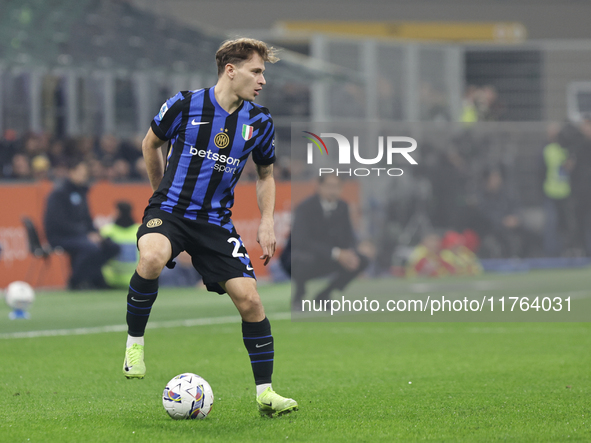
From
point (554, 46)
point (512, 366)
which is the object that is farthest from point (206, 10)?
point (512, 366)

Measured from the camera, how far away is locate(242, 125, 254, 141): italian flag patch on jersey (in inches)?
208

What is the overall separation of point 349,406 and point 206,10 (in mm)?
22848

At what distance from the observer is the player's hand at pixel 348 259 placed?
38.4ft

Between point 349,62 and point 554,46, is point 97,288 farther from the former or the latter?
point 554,46

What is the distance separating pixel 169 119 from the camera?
5289mm

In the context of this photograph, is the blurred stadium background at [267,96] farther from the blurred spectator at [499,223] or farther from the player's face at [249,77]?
the player's face at [249,77]

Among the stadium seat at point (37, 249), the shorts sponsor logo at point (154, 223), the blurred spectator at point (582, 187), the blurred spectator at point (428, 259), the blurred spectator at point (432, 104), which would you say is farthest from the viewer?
the blurred spectator at point (432, 104)

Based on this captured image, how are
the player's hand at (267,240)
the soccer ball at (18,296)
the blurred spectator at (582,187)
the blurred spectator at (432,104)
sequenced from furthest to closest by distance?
the blurred spectator at (432,104)
the blurred spectator at (582,187)
the soccer ball at (18,296)
the player's hand at (267,240)

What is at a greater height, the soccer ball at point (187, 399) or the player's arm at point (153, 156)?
the player's arm at point (153, 156)

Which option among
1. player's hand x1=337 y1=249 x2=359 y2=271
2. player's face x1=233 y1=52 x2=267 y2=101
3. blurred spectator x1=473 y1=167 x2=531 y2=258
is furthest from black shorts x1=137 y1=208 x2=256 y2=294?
blurred spectator x1=473 y1=167 x2=531 y2=258

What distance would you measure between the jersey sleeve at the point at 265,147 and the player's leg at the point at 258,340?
0.71 meters

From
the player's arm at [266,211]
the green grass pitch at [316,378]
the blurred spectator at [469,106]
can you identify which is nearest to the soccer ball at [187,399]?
the green grass pitch at [316,378]

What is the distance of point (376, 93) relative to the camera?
18.5 m

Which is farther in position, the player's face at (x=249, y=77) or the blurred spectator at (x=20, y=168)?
the blurred spectator at (x=20, y=168)
